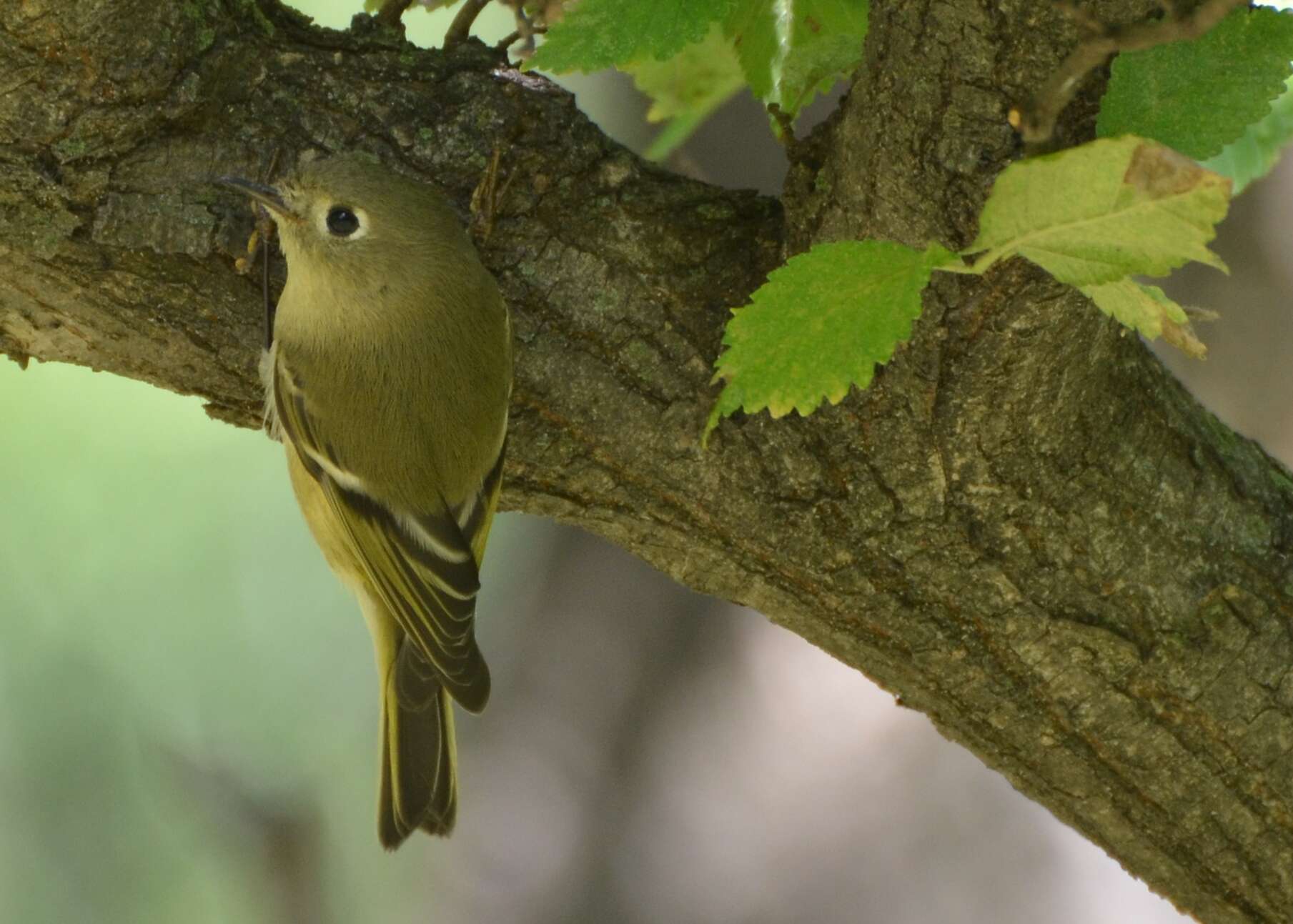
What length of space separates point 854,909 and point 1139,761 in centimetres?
169

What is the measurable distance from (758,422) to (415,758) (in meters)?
0.87

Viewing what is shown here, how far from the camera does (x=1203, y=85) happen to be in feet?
3.11

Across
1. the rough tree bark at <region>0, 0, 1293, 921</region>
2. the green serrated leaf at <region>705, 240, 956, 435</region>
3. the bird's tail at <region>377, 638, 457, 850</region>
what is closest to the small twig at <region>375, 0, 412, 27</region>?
the rough tree bark at <region>0, 0, 1293, 921</region>

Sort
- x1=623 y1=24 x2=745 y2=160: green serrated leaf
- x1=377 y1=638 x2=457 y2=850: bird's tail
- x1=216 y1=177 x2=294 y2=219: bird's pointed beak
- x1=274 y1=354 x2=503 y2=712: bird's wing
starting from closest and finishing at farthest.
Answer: x1=216 y1=177 x2=294 y2=219: bird's pointed beak
x1=623 y1=24 x2=745 y2=160: green serrated leaf
x1=274 y1=354 x2=503 y2=712: bird's wing
x1=377 y1=638 x2=457 y2=850: bird's tail

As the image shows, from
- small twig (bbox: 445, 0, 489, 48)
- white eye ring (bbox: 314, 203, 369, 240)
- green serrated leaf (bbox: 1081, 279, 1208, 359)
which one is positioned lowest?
green serrated leaf (bbox: 1081, 279, 1208, 359)

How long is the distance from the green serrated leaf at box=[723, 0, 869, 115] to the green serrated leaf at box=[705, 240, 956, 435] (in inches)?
18.2

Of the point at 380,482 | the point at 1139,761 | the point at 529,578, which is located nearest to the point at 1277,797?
the point at 1139,761

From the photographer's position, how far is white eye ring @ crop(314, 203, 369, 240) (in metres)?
1.73

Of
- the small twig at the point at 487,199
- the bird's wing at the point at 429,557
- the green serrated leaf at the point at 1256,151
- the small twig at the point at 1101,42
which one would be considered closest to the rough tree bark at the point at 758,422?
the small twig at the point at 487,199

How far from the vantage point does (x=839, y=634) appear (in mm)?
1580

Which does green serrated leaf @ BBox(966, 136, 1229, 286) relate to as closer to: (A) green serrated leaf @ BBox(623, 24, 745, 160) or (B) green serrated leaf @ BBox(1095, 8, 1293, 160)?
(B) green serrated leaf @ BBox(1095, 8, 1293, 160)

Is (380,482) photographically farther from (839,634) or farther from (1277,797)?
(1277,797)

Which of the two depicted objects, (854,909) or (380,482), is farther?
(854,909)

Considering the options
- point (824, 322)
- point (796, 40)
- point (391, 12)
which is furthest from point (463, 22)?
point (824, 322)
